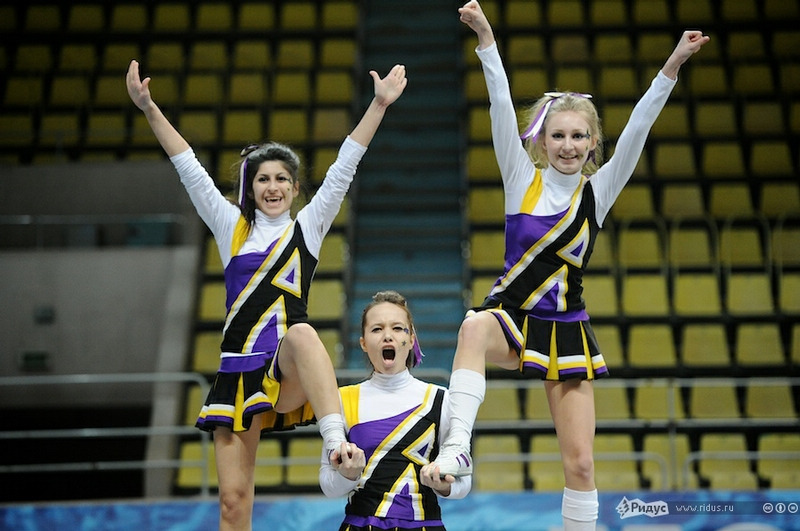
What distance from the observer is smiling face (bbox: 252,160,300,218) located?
3.50 meters

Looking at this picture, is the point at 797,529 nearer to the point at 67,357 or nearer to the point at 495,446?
the point at 495,446

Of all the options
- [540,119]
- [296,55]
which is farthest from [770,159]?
[540,119]

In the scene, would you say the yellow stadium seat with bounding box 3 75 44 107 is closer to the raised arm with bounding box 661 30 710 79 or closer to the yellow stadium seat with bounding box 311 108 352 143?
the yellow stadium seat with bounding box 311 108 352 143

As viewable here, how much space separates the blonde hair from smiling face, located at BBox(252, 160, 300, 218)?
2.75ft

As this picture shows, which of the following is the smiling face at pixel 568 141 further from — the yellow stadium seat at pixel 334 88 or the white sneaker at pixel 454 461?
the yellow stadium seat at pixel 334 88

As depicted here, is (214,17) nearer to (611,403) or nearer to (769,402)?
(611,403)

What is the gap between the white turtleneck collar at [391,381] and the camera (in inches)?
125

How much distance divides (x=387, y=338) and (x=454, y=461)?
1.52 feet

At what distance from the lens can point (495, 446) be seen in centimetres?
652

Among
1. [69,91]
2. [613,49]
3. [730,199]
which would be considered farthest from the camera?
[613,49]

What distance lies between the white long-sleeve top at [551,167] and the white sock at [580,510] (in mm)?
867

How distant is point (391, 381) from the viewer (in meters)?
3.17

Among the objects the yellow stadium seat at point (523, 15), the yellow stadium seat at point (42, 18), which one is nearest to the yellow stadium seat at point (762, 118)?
the yellow stadium seat at point (523, 15)

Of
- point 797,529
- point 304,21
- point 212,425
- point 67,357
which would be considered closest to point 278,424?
point 212,425
